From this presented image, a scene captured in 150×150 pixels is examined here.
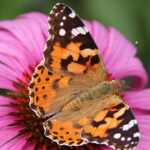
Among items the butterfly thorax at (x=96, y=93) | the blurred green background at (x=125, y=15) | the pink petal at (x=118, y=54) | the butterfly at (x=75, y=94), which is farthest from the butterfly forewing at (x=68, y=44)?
the blurred green background at (x=125, y=15)

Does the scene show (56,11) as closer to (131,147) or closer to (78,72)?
(78,72)

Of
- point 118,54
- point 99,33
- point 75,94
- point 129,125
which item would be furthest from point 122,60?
point 129,125

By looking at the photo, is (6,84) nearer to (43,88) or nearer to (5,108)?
(5,108)

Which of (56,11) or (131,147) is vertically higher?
(56,11)

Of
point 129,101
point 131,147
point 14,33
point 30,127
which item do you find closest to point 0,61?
point 14,33

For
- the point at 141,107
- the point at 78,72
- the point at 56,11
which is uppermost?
the point at 56,11

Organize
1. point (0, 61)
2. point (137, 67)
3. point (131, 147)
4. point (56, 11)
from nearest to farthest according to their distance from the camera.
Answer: point (131, 147), point (56, 11), point (0, 61), point (137, 67)

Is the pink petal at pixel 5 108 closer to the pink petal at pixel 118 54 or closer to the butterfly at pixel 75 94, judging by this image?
the butterfly at pixel 75 94
